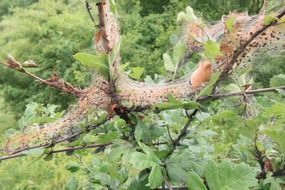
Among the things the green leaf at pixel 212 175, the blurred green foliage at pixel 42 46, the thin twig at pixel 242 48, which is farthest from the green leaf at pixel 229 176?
the blurred green foliage at pixel 42 46

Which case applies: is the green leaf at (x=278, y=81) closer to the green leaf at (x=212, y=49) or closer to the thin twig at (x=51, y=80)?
the green leaf at (x=212, y=49)

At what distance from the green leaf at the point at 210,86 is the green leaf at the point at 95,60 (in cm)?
12

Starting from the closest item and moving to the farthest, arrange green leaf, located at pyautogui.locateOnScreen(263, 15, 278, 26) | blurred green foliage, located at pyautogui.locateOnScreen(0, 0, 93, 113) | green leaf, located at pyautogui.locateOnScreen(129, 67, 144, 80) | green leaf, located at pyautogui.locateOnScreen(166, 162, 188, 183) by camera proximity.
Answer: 1. green leaf, located at pyautogui.locateOnScreen(263, 15, 278, 26)
2. green leaf, located at pyautogui.locateOnScreen(166, 162, 188, 183)
3. green leaf, located at pyautogui.locateOnScreen(129, 67, 144, 80)
4. blurred green foliage, located at pyautogui.locateOnScreen(0, 0, 93, 113)

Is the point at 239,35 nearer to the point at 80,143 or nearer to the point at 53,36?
the point at 80,143

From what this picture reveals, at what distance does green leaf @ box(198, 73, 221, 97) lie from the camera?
2.14 feet

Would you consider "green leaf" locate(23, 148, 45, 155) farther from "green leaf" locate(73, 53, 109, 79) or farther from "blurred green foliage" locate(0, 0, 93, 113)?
"blurred green foliage" locate(0, 0, 93, 113)

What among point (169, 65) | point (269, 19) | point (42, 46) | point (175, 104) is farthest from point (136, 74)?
point (42, 46)

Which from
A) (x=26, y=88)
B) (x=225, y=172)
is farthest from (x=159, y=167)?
(x=26, y=88)

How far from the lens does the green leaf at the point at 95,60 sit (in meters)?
0.63

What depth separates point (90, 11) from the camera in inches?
25.2

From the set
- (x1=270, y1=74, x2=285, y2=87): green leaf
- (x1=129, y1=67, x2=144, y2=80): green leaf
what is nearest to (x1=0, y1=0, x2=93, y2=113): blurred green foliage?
(x1=129, y1=67, x2=144, y2=80): green leaf

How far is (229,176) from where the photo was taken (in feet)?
2.06

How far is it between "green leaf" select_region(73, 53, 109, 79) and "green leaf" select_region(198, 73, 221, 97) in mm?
122

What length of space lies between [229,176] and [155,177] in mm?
90
